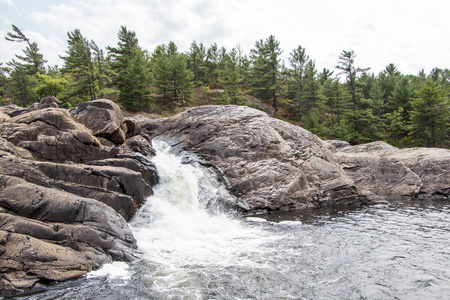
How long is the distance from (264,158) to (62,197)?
15818 mm

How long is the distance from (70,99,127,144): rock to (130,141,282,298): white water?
3879 millimetres

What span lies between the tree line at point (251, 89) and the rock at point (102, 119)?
1850cm

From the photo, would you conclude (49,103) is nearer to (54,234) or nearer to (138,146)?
(138,146)

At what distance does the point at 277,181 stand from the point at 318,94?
38625 millimetres

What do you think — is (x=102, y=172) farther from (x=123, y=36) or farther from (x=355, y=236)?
(x=123, y=36)

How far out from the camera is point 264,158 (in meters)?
23.5

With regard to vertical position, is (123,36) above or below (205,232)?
above

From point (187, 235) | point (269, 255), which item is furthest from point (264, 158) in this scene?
point (269, 255)

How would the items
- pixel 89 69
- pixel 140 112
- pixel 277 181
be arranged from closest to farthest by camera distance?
pixel 277 181, pixel 89 69, pixel 140 112

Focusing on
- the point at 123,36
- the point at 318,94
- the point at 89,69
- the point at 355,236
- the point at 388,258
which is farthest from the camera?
the point at 318,94

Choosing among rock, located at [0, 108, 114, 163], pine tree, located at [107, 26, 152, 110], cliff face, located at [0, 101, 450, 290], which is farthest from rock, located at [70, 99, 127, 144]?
pine tree, located at [107, 26, 152, 110]

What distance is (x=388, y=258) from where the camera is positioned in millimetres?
11547

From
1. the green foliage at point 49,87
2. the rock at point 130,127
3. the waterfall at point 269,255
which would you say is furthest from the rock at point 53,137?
the green foliage at point 49,87

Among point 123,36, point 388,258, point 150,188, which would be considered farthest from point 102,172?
point 123,36
